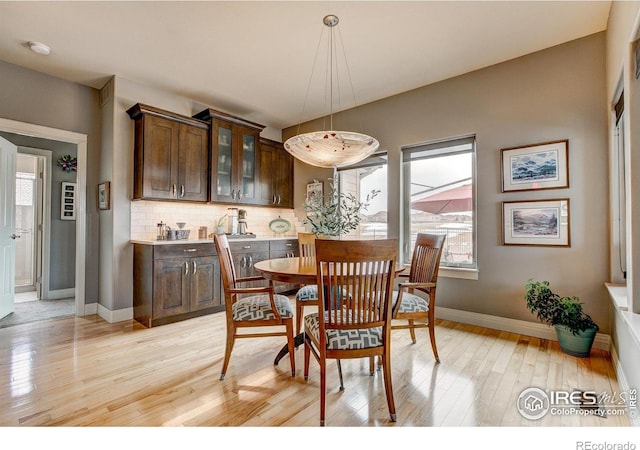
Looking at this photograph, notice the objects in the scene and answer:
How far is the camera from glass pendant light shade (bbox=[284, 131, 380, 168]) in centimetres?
262

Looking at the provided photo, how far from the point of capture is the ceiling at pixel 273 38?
2.46 meters

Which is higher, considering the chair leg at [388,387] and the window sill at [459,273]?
the window sill at [459,273]

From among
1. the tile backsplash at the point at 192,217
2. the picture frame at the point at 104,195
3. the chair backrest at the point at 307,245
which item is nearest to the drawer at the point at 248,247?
the tile backsplash at the point at 192,217

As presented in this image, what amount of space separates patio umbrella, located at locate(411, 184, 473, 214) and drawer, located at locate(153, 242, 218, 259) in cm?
271

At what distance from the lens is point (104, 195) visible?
3699 mm

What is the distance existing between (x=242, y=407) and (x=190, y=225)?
2999 millimetres

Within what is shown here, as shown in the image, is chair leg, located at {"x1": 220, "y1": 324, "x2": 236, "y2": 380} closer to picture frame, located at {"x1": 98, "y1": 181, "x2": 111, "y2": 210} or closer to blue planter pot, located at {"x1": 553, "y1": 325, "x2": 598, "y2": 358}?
picture frame, located at {"x1": 98, "y1": 181, "x2": 111, "y2": 210}

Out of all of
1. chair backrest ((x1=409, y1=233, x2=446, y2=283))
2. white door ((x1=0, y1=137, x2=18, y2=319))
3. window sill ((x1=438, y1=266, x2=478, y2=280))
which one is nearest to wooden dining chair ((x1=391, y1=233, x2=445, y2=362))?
chair backrest ((x1=409, y1=233, x2=446, y2=283))

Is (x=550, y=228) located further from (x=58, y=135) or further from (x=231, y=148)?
(x=58, y=135)

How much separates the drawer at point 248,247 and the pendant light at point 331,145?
1722 millimetres

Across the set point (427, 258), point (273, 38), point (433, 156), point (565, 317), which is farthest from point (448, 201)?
point (273, 38)

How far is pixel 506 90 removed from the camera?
10.6 feet

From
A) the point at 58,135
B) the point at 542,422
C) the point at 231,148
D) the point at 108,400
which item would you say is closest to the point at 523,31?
the point at 542,422

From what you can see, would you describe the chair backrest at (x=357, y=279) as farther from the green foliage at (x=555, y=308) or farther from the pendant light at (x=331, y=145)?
the green foliage at (x=555, y=308)
